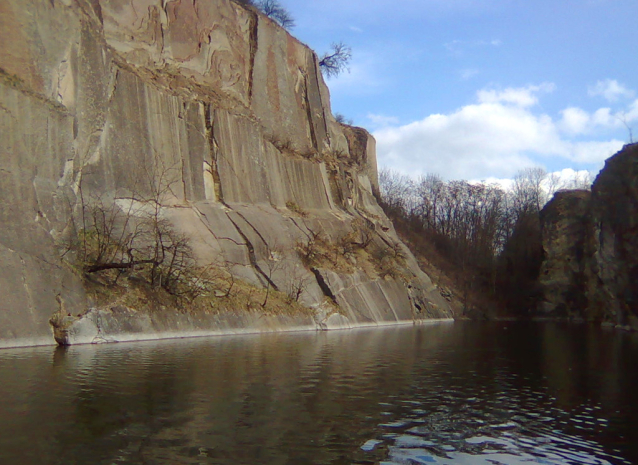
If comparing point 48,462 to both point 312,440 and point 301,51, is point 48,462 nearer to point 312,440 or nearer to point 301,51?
point 312,440

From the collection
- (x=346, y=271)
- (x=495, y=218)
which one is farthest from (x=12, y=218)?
(x=495, y=218)

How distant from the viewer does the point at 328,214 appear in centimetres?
3922

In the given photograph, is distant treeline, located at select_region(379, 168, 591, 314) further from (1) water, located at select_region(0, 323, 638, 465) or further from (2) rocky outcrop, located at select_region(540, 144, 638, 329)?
(1) water, located at select_region(0, 323, 638, 465)

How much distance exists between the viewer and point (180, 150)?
29078 mm

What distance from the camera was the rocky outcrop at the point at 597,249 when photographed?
3756 centimetres

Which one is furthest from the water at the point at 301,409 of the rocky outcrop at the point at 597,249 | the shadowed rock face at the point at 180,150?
the rocky outcrop at the point at 597,249

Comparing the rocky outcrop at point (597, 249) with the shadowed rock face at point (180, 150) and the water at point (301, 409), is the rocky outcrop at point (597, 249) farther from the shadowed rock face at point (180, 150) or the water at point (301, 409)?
the water at point (301, 409)

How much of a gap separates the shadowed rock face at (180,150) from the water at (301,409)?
13.3ft

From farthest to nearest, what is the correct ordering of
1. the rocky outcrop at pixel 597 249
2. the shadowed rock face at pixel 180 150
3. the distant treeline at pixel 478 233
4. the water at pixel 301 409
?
1. the distant treeline at pixel 478 233
2. the rocky outcrop at pixel 597 249
3. the shadowed rock face at pixel 180 150
4. the water at pixel 301 409

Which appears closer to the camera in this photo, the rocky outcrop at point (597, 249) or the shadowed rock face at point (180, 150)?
the shadowed rock face at point (180, 150)

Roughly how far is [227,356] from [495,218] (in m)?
56.5

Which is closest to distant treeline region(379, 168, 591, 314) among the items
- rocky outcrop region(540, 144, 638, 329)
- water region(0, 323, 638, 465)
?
rocky outcrop region(540, 144, 638, 329)

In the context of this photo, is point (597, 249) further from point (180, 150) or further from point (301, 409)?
point (301, 409)

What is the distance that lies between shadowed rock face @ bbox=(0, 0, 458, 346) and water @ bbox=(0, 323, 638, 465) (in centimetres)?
406
